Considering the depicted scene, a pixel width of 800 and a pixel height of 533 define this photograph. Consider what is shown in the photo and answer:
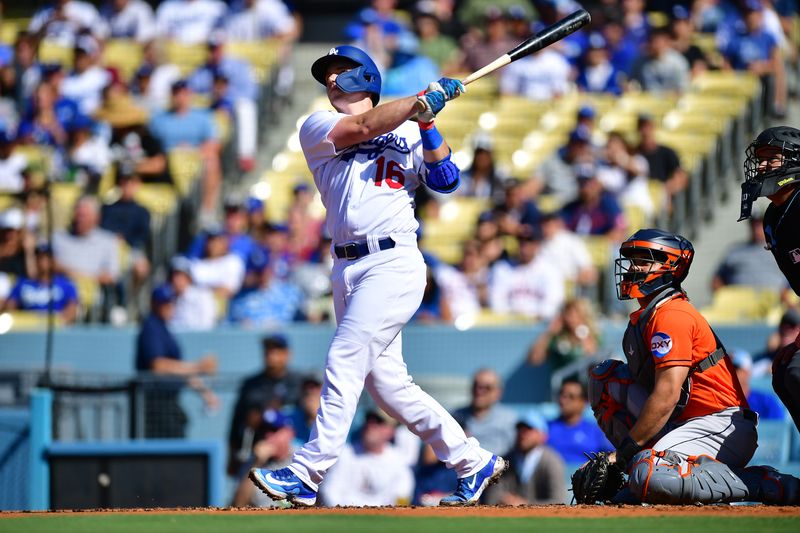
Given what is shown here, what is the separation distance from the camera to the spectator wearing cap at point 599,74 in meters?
15.1

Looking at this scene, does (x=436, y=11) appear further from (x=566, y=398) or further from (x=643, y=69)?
(x=566, y=398)

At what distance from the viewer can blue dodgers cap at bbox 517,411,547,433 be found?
9.46m

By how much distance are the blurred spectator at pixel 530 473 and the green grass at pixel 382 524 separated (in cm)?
334

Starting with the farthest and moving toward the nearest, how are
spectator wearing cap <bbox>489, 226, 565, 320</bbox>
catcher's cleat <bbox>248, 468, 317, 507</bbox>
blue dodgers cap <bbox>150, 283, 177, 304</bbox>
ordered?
spectator wearing cap <bbox>489, 226, 565, 320</bbox> < blue dodgers cap <bbox>150, 283, 177, 304</bbox> < catcher's cleat <bbox>248, 468, 317, 507</bbox>

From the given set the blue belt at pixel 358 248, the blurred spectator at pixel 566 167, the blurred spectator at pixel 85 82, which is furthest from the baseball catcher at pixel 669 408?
the blurred spectator at pixel 85 82

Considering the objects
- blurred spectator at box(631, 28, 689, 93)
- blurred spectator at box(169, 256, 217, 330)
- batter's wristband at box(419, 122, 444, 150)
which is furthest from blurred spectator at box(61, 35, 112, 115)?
batter's wristband at box(419, 122, 444, 150)

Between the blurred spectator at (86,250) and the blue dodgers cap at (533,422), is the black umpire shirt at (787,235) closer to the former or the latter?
the blue dodgers cap at (533,422)

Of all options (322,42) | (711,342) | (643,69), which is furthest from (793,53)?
(711,342)

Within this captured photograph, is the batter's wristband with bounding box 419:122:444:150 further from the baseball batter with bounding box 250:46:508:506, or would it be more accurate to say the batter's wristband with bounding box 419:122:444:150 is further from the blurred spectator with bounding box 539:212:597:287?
the blurred spectator with bounding box 539:212:597:287

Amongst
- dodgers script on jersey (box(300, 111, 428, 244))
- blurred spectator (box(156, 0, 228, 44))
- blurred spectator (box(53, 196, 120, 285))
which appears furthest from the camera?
blurred spectator (box(156, 0, 228, 44))

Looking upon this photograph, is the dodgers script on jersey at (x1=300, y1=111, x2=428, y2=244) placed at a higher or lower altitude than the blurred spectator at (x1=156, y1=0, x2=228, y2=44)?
lower

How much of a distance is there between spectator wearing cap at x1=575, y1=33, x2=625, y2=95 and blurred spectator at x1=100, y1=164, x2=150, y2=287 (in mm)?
4765

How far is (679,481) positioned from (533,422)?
310 centimetres

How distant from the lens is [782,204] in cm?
670
